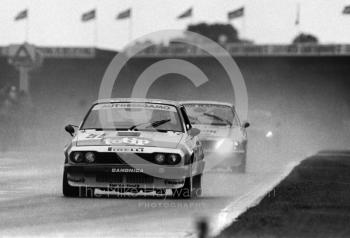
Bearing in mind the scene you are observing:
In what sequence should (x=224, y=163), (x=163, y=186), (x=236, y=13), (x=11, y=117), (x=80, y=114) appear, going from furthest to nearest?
1. (x=236, y=13)
2. (x=80, y=114)
3. (x=11, y=117)
4. (x=224, y=163)
5. (x=163, y=186)

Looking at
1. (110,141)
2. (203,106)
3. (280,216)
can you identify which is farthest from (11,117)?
(280,216)

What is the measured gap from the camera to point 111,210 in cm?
1385

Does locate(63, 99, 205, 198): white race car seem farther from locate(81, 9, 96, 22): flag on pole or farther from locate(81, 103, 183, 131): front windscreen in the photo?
locate(81, 9, 96, 22): flag on pole

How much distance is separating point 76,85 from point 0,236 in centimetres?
7352

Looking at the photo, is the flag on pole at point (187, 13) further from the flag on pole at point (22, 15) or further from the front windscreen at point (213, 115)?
the front windscreen at point (213, 115)

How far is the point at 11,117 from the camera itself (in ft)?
129

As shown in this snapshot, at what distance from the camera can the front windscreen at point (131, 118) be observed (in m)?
16.8

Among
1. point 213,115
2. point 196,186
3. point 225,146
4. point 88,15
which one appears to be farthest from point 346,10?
point 196,186

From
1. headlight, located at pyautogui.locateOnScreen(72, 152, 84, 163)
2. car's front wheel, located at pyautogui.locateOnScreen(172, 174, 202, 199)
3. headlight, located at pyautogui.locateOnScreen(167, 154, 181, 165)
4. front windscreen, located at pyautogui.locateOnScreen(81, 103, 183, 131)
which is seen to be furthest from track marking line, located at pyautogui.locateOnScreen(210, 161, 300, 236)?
headlight, located at pyautogui.locateOnScreen(72, 152, 84, 163)

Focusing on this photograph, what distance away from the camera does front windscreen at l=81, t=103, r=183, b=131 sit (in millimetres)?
16766

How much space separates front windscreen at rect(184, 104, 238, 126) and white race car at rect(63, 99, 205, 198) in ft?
26.8

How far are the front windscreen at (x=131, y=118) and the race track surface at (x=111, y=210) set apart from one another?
42.6 inches

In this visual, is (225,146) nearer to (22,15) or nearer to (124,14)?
(22,15)

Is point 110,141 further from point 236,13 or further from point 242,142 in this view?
point 236,13
